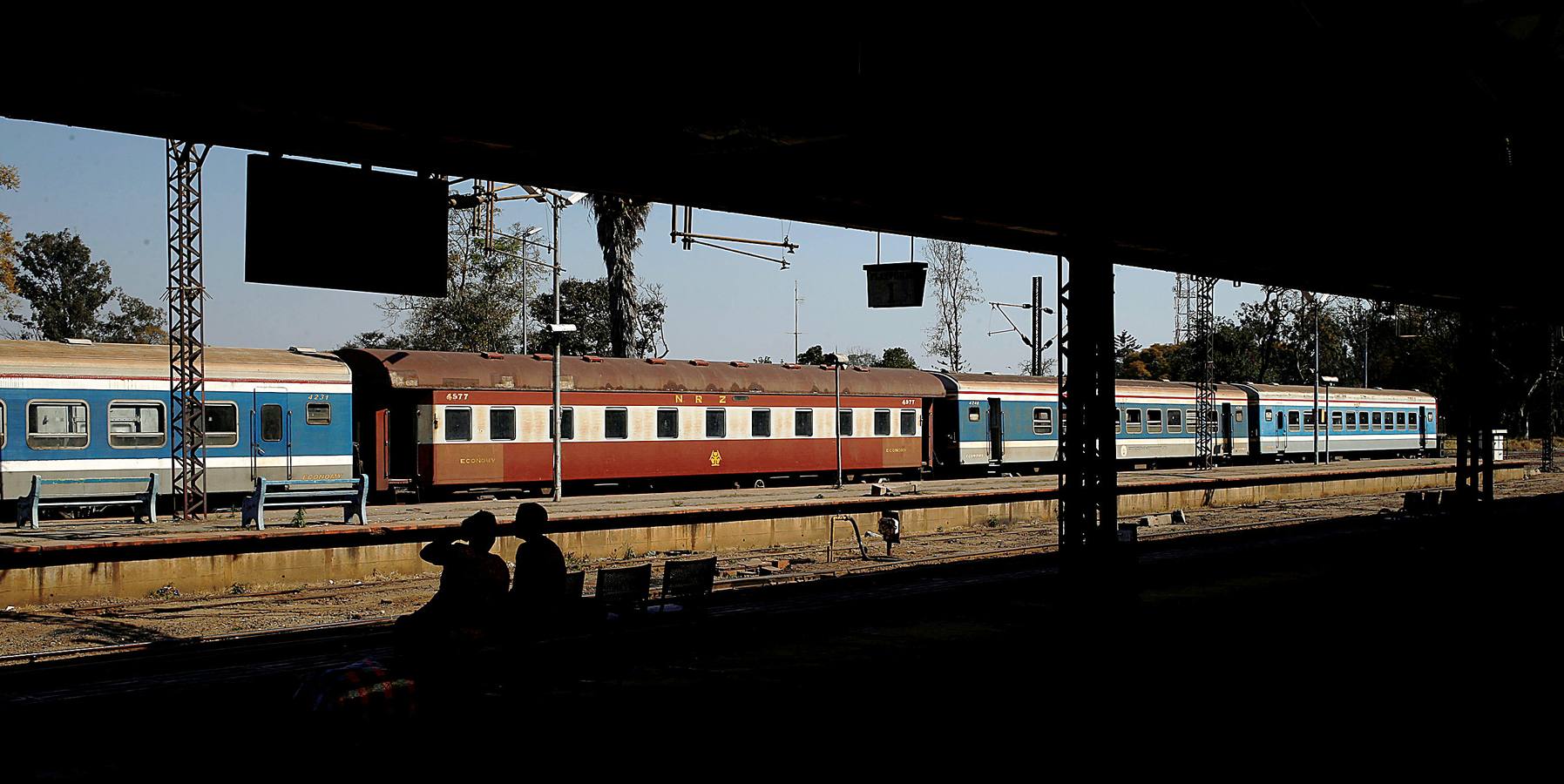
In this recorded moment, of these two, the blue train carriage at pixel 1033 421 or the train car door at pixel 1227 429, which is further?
the train car door at pixel 1227 429

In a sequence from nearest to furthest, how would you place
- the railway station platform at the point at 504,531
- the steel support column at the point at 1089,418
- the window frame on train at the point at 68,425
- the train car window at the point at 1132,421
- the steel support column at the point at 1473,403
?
the steel support column at the point at 1089,418 → the railway station platform at the point at 504,531 → the steel support column at the point at 1473,403 → the window frame on train at the point at 68,425 → the train car window at the point at 1132,421

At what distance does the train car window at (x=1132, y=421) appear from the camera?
40.4 meters

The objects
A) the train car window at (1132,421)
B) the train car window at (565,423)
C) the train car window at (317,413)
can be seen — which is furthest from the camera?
the train car window at (1132,421)

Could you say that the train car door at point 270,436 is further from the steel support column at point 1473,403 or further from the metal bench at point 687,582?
the steel support column at point 1473,403

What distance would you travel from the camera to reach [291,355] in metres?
25.0

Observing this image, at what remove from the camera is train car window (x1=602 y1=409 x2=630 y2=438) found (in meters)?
28.3

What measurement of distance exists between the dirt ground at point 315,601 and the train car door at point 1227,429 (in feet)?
76.2

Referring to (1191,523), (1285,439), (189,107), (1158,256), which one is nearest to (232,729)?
(189,107)

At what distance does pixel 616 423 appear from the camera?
28.5m

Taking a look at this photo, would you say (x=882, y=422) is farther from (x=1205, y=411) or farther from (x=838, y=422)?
(x=1205, y=411)

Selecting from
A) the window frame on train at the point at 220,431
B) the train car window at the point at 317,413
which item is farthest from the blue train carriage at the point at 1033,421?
the window frame on train at the point at 220,431

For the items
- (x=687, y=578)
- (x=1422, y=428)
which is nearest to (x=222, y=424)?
(x=687, y=578)

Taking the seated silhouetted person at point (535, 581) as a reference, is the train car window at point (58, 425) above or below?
above

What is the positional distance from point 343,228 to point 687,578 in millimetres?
4792
